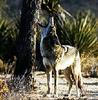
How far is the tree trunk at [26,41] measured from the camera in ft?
48.5

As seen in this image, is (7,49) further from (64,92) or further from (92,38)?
(64,92)

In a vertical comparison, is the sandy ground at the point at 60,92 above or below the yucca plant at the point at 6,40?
below

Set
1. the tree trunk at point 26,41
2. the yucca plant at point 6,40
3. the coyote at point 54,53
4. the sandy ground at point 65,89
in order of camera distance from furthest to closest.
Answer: the yucca plant at point 6,40 < the tree trunk at point 26,41 < the sandy ground at point 65,89 < the coyote at point 54,53

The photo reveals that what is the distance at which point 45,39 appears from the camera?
1312 centimetres

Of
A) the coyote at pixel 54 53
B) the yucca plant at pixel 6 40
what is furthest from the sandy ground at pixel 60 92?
the yucca plant at pixel 6 40

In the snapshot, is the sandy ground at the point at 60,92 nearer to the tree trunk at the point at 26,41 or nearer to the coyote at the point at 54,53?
the coyote at the point at 54,53

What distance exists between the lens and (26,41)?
14.8 metres

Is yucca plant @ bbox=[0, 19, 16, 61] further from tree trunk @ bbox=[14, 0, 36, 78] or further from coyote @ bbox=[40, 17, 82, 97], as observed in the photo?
coyote @ bbox=[40, 17, 82, 97]

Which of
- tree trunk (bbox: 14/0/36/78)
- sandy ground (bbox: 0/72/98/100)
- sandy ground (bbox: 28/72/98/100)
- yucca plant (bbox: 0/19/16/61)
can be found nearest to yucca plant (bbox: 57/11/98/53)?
yucca plant (bbox: 0/19/16/61)

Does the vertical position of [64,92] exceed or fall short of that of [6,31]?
it falls short

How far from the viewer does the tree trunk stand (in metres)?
14.8

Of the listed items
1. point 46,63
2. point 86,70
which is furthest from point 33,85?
point 86,70

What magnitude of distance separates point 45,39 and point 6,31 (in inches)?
397

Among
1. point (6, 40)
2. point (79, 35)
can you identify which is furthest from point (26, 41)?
point (6, 40)
